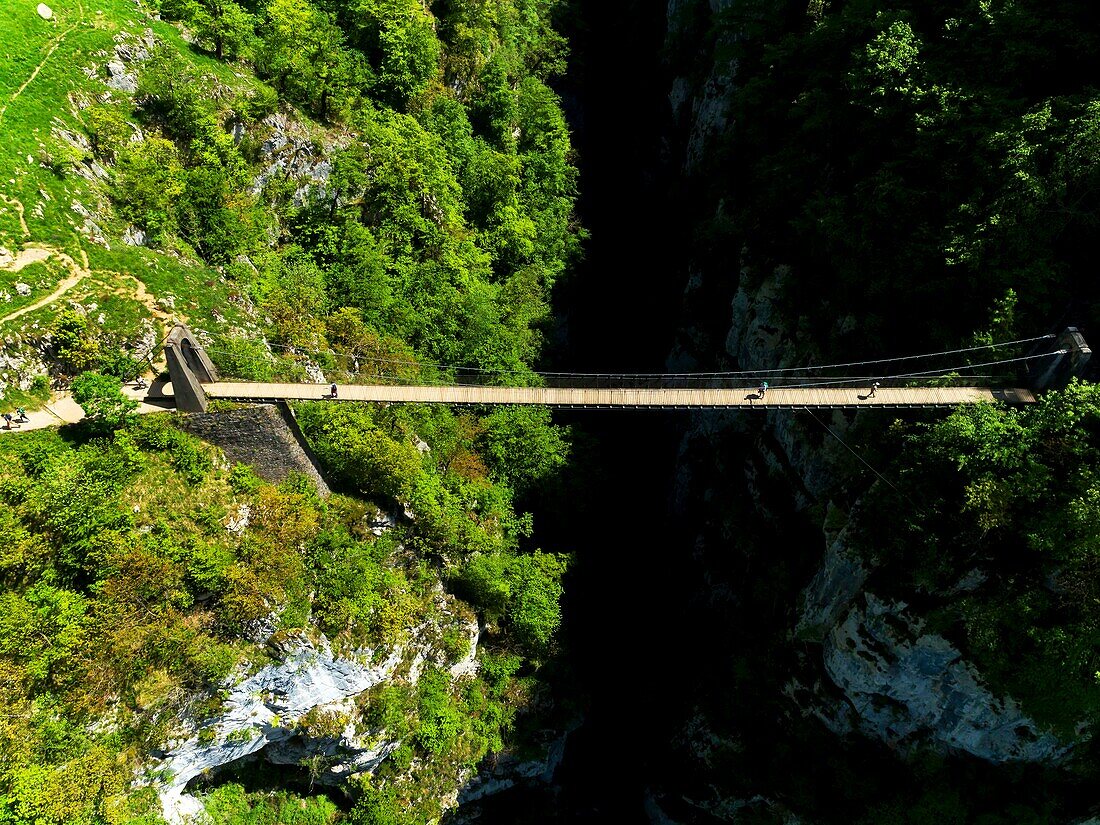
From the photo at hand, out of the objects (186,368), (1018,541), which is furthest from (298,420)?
(1018,541)

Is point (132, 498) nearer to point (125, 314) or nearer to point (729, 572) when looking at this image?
point (125, 314)

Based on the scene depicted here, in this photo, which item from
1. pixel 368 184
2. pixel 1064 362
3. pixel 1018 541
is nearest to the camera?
pixel 1018 541

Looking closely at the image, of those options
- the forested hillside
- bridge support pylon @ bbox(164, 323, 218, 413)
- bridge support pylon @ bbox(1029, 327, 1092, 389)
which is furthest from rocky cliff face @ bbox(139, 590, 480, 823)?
bridge support pylon @ bbox(1029, 327, 1092, 389)

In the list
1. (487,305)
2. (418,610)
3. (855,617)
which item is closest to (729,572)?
(855,617)

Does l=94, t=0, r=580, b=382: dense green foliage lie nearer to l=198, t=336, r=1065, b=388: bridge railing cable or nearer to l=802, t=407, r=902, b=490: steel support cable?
l=198, t=336, r=1065, b=388: bridge railing cable

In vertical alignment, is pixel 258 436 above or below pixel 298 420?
above

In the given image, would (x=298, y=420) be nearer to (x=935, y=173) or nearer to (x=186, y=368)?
(x=186, y=368)

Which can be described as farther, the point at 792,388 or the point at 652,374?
the point at 652,374
